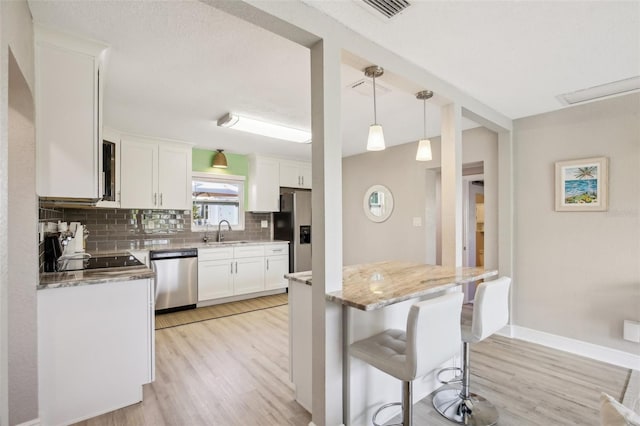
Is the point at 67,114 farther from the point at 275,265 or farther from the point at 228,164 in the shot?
the point at 275,265

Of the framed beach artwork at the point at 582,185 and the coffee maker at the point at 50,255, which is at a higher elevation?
the framed beach artwork at the point at 582,185

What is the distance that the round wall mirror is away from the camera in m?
4.77

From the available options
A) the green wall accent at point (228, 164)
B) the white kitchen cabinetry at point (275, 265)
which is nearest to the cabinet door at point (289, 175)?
the green wall accent at point (228, 164)

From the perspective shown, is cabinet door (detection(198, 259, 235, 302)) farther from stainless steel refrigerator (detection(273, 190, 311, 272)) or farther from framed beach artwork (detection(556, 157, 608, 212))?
framed beach artwork (detection(556, 157, 608, 212))

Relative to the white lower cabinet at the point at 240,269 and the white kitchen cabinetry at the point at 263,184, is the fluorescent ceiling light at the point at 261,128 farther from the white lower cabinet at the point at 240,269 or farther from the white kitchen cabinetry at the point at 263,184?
the white lower cabinet at the point at 240,269

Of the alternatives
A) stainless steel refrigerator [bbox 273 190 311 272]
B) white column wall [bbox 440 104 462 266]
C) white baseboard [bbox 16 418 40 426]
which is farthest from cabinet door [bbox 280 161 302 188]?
white baseboard [bbox 16 418 40 426]

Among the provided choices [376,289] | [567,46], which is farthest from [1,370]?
[567,46]

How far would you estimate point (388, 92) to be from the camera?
8.64ft

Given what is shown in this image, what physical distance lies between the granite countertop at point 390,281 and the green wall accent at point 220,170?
3.49 metres

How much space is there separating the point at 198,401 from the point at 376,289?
1554 millimetres

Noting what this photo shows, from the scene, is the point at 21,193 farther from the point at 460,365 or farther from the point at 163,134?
the point at 460,365

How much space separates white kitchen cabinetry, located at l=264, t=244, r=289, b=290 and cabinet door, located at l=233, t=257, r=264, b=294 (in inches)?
4.5

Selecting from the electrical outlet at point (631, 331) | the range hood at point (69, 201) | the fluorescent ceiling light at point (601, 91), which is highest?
the fluorescent ceiling light at point (601, 91)

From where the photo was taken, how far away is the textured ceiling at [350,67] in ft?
5.30
